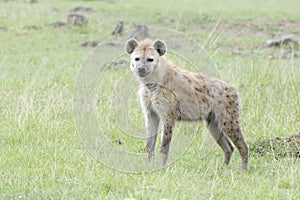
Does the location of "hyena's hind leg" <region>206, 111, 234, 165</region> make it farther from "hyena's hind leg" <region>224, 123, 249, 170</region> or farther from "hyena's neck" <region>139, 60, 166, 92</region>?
"hyena's neck" <region>139, 60, 166, 92</region>

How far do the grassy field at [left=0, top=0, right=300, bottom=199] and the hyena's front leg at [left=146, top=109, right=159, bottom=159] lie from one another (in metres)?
0.27

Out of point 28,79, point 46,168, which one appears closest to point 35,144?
point 46,168

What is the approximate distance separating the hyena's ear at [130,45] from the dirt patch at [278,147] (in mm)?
1397

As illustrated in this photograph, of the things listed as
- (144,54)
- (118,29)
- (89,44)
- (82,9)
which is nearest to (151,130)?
(144,54)

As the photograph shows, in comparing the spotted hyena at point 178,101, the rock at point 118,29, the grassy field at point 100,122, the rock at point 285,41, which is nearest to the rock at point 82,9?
the grassy field at point 100,122

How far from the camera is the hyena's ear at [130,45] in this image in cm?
560

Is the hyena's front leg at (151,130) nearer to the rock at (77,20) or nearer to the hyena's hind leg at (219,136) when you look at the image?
the hyena's hind leg at (219,136)

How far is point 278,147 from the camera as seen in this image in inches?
235

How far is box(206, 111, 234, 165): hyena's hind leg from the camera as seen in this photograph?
19.2 feet

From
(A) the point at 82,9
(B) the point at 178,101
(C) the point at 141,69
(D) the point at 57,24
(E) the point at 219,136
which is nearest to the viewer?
(C) the point at 141,69

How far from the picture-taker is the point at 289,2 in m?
18.3

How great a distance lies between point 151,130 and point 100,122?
1.05 meters

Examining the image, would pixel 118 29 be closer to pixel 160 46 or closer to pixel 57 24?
pixel 57 24

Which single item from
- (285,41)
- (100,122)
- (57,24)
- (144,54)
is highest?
(144,54)
